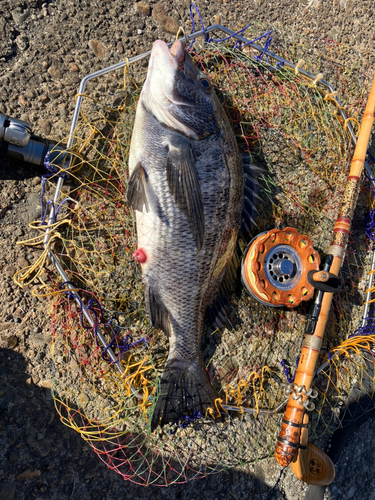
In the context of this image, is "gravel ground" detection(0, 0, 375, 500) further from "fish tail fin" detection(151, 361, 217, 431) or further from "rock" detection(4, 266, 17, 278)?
"fish tail fin" detection(151, 361, 217, 431)

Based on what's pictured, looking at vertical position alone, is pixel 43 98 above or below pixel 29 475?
above

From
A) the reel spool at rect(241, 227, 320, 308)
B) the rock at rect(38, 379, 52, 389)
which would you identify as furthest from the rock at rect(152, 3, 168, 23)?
the rock at rect(38, 379, 52, 389)

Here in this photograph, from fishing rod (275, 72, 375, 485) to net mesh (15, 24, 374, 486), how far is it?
232 millimetres

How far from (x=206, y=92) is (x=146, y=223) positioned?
38.2 inches

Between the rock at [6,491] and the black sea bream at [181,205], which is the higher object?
the black sea bream at [181,205]

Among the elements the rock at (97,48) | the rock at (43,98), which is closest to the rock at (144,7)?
the rock at (97,48)

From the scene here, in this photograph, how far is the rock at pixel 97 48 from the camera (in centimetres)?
255

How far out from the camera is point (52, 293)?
2207 mm

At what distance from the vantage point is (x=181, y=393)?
7.29 ft

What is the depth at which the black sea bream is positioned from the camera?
Answer: 2.12 metres

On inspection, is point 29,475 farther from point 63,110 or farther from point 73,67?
point 73,67

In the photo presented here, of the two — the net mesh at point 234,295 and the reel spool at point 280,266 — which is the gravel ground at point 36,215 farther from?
the reel spool at point 280,266

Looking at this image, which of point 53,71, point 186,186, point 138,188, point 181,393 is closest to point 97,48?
point 53,71

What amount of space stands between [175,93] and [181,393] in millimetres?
1917
